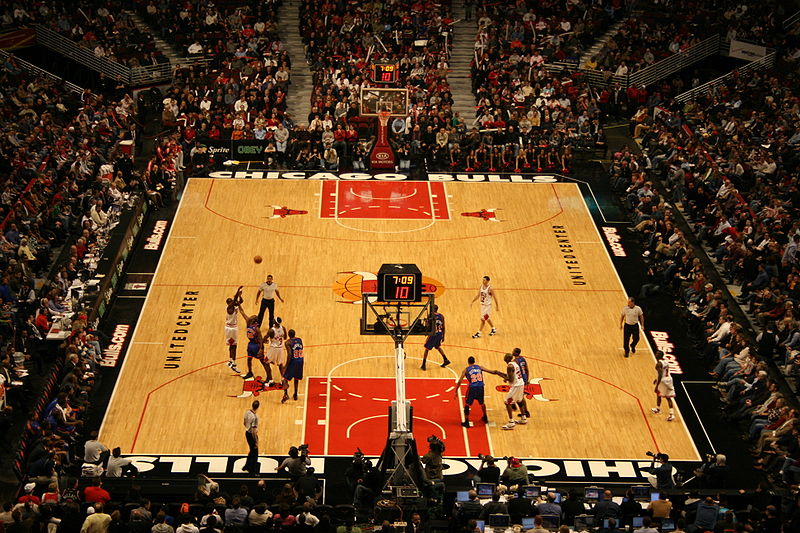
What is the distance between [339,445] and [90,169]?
1524 centimetres

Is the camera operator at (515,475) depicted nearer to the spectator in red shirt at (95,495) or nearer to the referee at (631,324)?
the referee at (631,324)

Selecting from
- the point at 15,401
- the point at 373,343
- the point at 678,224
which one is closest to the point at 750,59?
the point at 678,224

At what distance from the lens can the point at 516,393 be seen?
25.1 meters

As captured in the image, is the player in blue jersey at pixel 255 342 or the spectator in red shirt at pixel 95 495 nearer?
the spectator in red shirt at pixel 95 495

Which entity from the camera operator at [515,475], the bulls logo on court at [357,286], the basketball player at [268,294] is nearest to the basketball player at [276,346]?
the basketball player at [268,294]

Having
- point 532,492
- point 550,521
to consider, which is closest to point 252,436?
point 532,492

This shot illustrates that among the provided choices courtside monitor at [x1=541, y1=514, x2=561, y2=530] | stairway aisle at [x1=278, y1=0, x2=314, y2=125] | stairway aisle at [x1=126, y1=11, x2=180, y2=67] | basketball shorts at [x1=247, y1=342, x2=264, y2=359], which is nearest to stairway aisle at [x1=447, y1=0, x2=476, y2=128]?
stairway aisle at [x1=278, y1=0, x2=314, y2=125]

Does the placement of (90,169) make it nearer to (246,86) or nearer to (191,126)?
(191,126)

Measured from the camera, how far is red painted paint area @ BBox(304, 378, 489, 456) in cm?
2484

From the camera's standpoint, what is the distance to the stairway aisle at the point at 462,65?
44.3 meters

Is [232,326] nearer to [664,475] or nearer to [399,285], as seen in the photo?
[399,285]

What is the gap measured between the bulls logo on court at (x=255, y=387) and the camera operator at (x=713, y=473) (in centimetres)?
917

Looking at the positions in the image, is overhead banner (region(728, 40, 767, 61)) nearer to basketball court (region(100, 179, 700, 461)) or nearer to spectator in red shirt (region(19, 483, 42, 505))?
basketball court (region(100, 179, 700, 461))

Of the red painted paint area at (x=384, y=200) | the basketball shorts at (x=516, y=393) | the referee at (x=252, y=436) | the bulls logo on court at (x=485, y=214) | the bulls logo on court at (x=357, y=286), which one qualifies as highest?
the red painted paint area at (x=384, y=200)
